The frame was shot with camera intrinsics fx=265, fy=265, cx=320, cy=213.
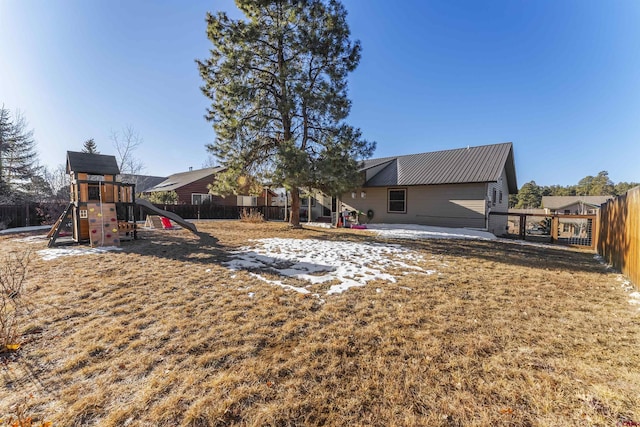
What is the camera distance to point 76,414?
172 cm

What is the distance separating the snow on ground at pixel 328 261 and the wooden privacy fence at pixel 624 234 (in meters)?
3.59

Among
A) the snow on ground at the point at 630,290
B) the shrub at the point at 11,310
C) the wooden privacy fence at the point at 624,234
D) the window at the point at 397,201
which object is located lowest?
the snow on ground at the point at 630,290

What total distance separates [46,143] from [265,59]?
2326 cm

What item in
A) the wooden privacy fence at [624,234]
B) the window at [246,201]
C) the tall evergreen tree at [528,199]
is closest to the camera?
the wooden privacy fence at [624,234]

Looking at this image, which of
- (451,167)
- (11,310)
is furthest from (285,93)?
(451,167)

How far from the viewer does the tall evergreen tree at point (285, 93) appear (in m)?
9.94

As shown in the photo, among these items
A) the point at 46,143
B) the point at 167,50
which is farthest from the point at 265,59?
the point at 46,143

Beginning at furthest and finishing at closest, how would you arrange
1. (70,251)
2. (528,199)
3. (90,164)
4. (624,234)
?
1. (528,199)
2. (90,164)
3. (70,251)
4. (624,234)

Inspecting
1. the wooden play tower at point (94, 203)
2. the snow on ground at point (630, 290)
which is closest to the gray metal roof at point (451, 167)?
the snow on ground at point (630, 290)

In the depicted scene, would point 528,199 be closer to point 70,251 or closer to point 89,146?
point 70,251

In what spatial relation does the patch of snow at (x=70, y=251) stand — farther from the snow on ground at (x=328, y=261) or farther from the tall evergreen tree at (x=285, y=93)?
the tall evergreen tree at (x=285, y=93)

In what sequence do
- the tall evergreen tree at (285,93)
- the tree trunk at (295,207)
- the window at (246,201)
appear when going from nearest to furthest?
the tall evergreen tree at (285,93)
the tree trunk at (295,207)
the window at (246,201)

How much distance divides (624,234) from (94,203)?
1342cm

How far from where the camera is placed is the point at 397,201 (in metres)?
15.6
